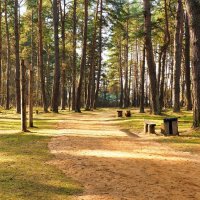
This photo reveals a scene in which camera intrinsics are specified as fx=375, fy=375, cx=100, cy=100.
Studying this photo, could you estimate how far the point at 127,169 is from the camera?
8898mm

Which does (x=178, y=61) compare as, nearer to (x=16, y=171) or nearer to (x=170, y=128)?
(x=170, y=128)

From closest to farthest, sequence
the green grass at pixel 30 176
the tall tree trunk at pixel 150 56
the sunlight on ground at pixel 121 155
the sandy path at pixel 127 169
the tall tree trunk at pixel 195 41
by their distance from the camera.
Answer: the green grass at pixel 30 176, the sandy path at pixel 127 169, the sunlight on ground at pixel 121 155, the tall tree trunk at pixel 195 41, the tall tree trunk at pixel 150 56

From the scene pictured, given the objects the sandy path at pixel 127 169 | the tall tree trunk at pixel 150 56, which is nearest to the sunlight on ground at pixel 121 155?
the sandy path at pixel 127 169

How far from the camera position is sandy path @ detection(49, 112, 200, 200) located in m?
7.08

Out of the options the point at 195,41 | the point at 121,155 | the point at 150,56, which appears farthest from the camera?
the point at 150,56

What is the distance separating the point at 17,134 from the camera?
48.9 ft

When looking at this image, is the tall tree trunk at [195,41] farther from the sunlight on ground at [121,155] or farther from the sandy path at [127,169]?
the sunlight on ground at [121,155]

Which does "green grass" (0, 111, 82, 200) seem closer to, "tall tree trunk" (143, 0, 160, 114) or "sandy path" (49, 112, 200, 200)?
"sandy path" (49, 112, 200, 200)

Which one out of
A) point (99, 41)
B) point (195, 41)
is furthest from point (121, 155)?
point (99, 41)

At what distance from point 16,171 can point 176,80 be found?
1936 cm

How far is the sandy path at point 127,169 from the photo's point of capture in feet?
23.2

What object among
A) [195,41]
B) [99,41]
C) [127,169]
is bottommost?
[127,169]

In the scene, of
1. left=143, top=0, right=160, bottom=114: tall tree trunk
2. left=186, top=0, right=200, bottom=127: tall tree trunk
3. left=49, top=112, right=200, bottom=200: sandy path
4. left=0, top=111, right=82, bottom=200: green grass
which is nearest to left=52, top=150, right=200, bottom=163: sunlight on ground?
left=49, top=112, right=200, bottom=200: sandy path

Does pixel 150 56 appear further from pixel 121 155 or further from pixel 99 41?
pixel 99 41
